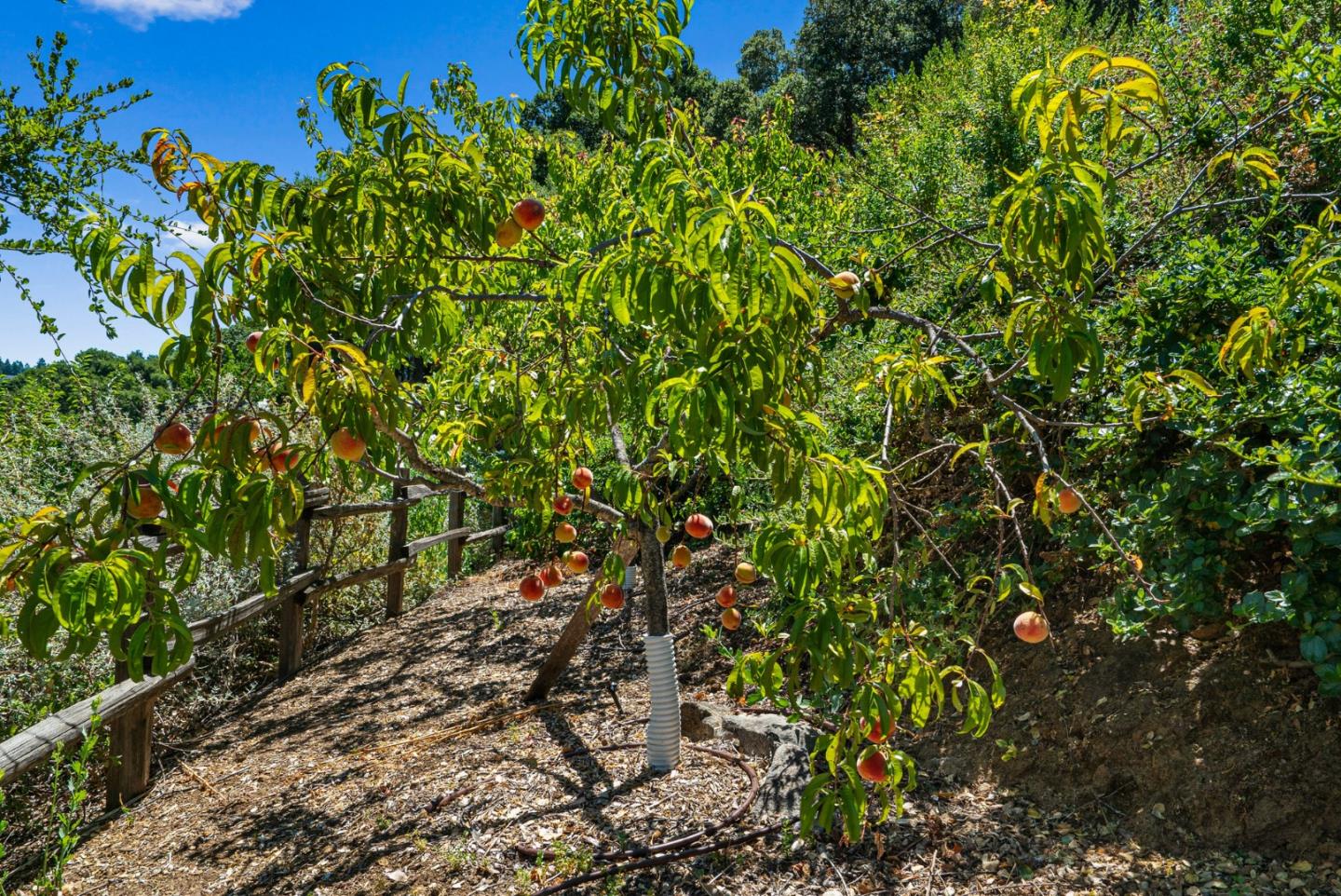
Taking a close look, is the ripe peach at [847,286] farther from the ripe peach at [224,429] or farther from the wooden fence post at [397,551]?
the wooden fence post at [397,551]

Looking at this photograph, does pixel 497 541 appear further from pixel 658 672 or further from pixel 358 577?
pixel 658 672

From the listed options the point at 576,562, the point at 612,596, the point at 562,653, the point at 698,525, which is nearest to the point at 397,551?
the point at 562,653

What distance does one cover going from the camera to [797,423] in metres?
1.63

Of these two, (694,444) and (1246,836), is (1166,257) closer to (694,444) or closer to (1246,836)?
(1246,836)

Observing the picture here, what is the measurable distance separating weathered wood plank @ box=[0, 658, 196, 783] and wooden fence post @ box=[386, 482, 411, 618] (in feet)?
8.39

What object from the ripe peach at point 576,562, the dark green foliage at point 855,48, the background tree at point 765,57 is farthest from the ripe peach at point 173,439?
the background tree at point 765,57

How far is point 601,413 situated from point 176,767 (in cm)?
368

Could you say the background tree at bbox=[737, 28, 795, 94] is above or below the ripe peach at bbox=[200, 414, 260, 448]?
above

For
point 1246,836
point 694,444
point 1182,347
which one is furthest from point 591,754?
point 1182,347

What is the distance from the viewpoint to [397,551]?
21.9 ft

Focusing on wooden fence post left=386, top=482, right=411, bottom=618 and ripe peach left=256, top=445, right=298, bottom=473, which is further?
wooden fence post left=386, top=482, right=411, bottom=618

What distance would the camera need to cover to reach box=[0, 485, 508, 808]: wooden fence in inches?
130

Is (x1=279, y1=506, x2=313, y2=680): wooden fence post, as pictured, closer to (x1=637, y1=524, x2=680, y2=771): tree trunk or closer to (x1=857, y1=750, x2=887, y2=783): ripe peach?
(x1=637, y1=524, x2=680, y2=771): tree trunk

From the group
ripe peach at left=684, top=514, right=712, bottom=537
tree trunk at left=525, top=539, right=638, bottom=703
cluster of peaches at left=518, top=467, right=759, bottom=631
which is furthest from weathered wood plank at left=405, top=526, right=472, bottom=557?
ripe peach at left=684, top=514, right=712, bottom=537
